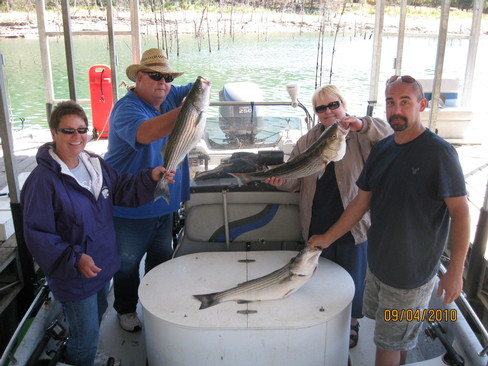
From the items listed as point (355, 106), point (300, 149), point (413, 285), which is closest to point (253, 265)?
point (300, 149)

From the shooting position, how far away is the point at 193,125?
2373mm

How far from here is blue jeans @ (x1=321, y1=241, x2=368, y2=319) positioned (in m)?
2.97

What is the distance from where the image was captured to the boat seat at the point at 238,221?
10.4 ft

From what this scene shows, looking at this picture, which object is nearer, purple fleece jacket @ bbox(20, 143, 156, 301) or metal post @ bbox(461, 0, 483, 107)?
purple fleece jacket @ bbox(20, 143, 156, 301)

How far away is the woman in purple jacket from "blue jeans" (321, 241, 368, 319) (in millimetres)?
1167

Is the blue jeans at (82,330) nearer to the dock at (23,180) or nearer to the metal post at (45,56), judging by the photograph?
the dock at (23,180)

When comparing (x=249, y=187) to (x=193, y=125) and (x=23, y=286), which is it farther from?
(x=23, y=286)

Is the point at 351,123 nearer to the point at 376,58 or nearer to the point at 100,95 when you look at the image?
the point at 376,58

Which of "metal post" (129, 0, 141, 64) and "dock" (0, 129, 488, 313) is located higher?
"metal post" (129, 0, 141, 64)

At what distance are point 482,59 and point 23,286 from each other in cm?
2352

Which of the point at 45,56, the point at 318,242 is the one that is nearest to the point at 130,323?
the point at 318,242

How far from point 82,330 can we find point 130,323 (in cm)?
82

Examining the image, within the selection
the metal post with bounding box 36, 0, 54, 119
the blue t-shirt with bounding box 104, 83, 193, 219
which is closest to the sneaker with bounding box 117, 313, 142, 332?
the blue t-shirt with bounding box 104, 83, 193, 219

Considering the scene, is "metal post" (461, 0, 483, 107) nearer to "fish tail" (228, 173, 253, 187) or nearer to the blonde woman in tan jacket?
the blonde woman in tan jacket
